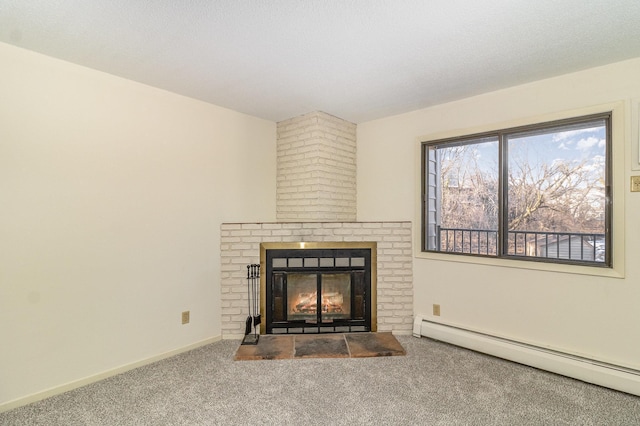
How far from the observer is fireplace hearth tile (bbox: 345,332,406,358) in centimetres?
293

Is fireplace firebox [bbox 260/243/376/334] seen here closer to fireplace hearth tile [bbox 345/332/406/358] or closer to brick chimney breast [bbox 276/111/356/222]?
fireplace hearth tile [bbox 345/332/406/358]

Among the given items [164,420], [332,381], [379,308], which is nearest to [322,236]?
[379,308]

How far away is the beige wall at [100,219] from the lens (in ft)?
7.14

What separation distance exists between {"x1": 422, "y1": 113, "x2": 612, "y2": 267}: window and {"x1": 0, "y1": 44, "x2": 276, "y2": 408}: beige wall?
2325 millimetres

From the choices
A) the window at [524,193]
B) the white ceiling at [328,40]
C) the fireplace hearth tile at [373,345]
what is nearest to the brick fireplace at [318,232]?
the fireplace hearth tile at [373,345]

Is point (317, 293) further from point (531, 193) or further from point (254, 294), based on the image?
point (531, 193)

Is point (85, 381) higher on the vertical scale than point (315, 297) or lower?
lower

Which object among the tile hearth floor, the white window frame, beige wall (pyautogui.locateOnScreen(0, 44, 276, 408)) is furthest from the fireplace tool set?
the white window frame

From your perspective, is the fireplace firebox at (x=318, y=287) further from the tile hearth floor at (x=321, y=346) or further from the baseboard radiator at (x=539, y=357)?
→ the baseboard radiator at (x=539, y=357)

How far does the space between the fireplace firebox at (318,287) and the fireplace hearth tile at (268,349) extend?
0.16 metres

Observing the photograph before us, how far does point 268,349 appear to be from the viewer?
9.89 ft

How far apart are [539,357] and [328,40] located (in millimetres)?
2958

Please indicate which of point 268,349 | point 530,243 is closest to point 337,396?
point 268,349

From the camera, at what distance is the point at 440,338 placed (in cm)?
320
